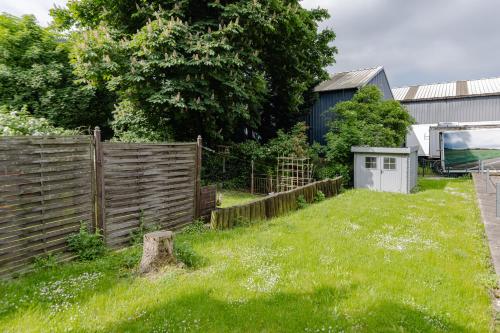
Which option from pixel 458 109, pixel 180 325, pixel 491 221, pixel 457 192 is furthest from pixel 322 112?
pixel 180 325

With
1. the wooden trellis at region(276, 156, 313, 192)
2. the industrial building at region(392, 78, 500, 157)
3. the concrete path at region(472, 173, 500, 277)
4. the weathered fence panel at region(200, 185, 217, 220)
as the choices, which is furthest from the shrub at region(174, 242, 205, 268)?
the industrial building at region(392, 78, 500, 157)

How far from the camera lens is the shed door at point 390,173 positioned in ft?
44.9

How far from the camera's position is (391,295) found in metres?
4.36

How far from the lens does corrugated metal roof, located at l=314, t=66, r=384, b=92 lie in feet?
65.2

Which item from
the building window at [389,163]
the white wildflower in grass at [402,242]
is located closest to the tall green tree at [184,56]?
the building window at [389,163]

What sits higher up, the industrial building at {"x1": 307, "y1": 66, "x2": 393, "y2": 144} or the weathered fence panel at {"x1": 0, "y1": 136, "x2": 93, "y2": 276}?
the industrial building at {"x1": 307, "y1": 66, "x2": 393, "y2": 144}

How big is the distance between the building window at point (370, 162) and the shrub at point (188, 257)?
11.2m

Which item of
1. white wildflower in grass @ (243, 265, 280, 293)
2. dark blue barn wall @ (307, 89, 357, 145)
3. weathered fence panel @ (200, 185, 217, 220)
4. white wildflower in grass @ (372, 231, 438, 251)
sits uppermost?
dark blue barn wall @ (307, 89, 357, 145)

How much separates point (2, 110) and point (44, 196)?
401 cm

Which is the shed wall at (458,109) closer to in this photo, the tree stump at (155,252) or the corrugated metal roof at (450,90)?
the corrugated metal roof at (450,90)

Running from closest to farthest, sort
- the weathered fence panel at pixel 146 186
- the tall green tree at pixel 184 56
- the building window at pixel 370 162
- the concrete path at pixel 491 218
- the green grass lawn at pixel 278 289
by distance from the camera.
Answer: the green grass lawn at pixel 278 289 < the concrete path at pixel 491 218 < the weathered fence panel at pixel 146 186 < the tall green tree at pixel 184 56 < the building window at pixel 370 162

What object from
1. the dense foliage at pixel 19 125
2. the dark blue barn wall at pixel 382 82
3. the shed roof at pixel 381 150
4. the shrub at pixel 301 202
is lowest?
the shrub at pixel 301 202

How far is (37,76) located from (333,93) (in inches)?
689

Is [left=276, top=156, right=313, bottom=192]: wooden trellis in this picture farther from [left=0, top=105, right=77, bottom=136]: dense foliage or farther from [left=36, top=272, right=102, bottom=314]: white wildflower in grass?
[left=36, top=272, right=102, bottom=314]: white wildflower in grass
